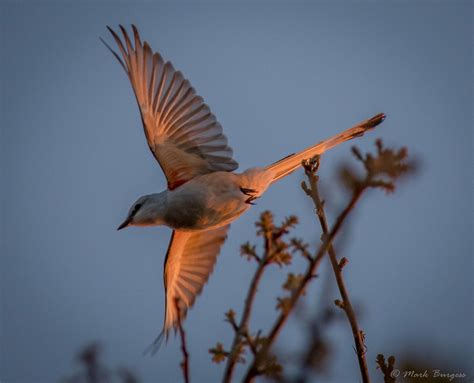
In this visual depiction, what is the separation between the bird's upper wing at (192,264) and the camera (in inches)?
302

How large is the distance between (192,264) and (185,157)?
181 cm

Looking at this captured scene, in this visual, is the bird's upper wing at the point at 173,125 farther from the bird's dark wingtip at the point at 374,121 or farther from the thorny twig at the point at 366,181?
the thorny twig at the point at 366,181

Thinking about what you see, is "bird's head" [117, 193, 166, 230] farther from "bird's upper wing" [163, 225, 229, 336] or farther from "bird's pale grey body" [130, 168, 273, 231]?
Answer: "bird's upper wing" [163, 225, 229, 336]

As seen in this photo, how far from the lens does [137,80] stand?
6.50m

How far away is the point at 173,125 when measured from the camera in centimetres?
664

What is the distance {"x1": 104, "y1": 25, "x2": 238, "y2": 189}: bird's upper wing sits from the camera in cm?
651

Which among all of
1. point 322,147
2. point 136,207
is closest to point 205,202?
point 136,207

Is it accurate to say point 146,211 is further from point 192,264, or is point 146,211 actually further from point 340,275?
point 340,275

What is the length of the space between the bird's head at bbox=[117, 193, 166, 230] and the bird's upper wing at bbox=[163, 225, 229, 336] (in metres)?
1.32

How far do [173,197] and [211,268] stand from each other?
1.97m

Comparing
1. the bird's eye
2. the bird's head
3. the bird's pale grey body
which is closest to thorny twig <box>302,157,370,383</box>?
the bird's pale grey body

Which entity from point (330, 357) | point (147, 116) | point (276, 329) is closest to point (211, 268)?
point (147, 116)

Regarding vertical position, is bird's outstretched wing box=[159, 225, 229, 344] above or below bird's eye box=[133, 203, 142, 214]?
below

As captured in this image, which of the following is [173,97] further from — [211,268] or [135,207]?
[211,268]
